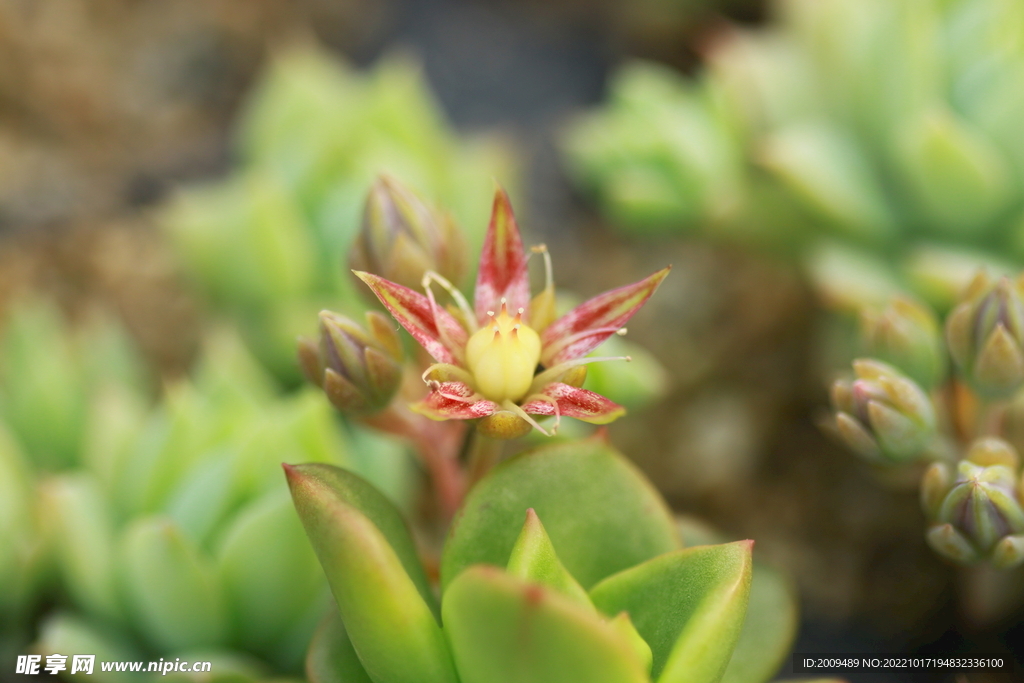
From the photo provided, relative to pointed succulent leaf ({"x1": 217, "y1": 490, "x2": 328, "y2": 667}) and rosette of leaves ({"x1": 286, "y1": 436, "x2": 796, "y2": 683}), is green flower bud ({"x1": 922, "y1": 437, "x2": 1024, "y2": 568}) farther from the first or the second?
pointed succulent leaf ({"x1": 217, "y1": 490, "x2": 328, "y2": 667})

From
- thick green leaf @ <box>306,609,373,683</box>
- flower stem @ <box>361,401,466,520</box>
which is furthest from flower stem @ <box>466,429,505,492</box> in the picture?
thick green leaf @ <box>306,609,373,683</box>

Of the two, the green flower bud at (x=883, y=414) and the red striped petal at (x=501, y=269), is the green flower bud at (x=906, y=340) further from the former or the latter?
the red striped petal at (x=501, y=269)

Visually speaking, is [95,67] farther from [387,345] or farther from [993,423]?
[993,423]

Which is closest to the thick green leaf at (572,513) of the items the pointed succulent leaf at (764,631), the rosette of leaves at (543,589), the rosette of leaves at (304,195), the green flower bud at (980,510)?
the rosette of leaves at (543,589)

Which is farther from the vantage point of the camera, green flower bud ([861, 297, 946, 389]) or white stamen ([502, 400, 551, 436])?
green flower bud ([861, 297, 946, 389])

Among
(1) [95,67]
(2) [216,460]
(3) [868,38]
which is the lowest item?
(2) [216,460]

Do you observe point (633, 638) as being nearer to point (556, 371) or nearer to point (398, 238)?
point (556, 371)

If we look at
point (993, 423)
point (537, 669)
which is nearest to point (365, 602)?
point (537, 669)
